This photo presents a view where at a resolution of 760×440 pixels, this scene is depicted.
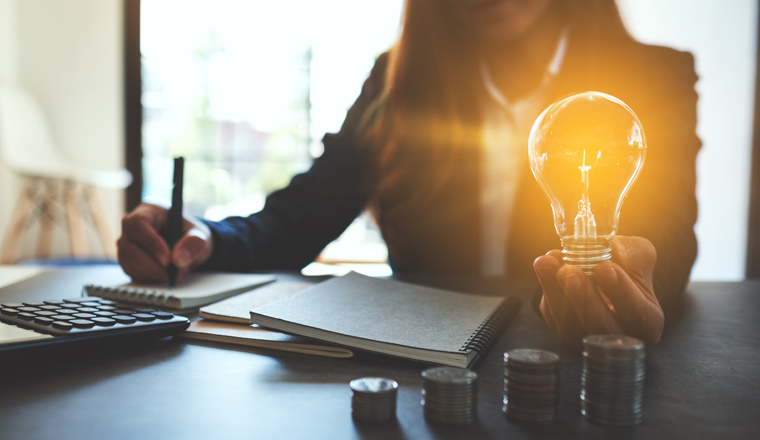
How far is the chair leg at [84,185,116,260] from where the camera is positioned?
3387mm

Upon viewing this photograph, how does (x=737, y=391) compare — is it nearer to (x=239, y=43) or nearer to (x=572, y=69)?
(x=572, y=69)

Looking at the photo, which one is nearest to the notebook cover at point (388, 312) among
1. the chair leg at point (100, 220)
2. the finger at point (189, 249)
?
the finger at point (189, 249)

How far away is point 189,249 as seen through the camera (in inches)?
29.6

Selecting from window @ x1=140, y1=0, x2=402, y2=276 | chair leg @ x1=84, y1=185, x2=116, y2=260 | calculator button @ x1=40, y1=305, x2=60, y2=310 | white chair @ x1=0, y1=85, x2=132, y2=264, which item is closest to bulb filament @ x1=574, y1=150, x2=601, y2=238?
calculator button @ x1=40, y1=305, x2=60, y2=310

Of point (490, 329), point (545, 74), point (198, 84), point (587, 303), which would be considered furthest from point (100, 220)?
point (587, 303)

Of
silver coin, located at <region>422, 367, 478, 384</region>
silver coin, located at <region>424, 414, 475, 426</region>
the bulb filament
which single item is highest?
the bulb filament

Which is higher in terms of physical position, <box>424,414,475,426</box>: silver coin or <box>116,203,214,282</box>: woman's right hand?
<box>116,203,214,282</box>: woman's right hand

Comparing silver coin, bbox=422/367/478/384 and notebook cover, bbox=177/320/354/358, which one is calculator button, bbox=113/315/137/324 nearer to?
notebook cover, bbox=177/320/354/358

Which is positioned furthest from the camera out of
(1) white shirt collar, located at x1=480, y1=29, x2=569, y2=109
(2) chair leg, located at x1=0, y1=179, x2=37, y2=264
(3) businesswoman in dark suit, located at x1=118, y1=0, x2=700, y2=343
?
(2) chair leg, located at x1=0, y1=179, x2=37, y2=264

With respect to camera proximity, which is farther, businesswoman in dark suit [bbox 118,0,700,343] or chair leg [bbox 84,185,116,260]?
chair leg [bbox 84,185,116,260]

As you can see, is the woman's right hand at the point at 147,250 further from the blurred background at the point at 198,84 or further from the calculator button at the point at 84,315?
the blurred background at the point at 198,84

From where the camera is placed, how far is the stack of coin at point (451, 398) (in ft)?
0.96

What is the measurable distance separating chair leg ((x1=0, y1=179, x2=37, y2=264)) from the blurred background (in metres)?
0.14

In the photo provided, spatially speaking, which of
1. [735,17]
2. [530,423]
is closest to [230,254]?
[530,423]
